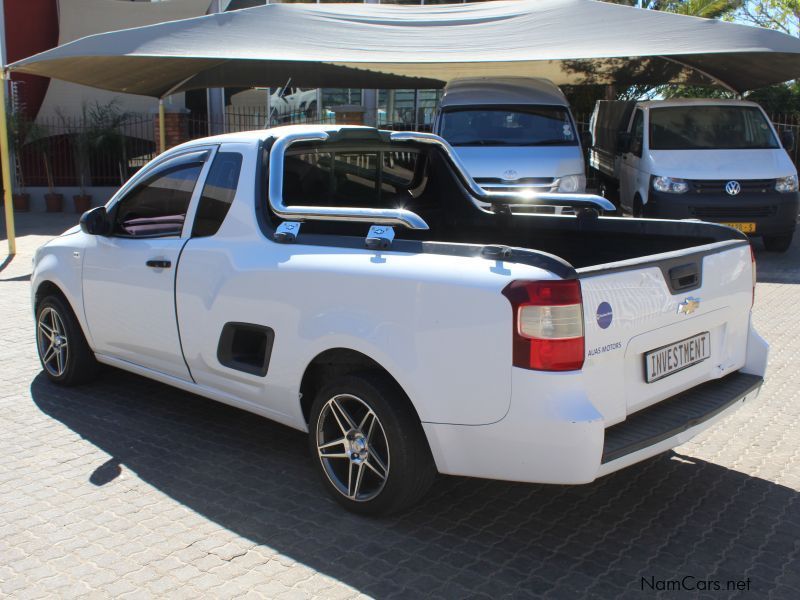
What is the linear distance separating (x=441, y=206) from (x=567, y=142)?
722cm

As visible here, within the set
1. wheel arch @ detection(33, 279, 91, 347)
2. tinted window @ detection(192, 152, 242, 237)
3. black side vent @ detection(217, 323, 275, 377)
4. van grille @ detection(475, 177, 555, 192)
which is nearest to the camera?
black side vent @ detection(217, 323, 275, 377)

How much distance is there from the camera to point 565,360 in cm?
329

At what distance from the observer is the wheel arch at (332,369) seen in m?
3.84

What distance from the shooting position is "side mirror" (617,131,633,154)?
41.8 feet

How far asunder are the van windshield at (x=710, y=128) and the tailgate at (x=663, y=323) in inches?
329

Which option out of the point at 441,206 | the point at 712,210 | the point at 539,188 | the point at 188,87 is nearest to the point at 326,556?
the point at 441,206

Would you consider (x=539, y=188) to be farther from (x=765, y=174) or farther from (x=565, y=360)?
(x=565, y=360)

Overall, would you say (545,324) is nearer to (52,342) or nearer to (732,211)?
(52,342)

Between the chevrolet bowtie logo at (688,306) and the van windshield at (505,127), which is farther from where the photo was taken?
the van windshield at (505,127)

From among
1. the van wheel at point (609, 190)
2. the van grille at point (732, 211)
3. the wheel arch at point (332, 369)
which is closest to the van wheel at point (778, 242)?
the van grille at point (732, 211)

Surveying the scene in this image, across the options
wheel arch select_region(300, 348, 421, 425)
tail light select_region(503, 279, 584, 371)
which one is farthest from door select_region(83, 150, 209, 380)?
tail light select_region(503, 279, 584, 371)

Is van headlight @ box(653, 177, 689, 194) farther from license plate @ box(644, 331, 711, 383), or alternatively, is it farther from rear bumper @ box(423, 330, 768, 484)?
rear bumper @ box(423, 330, 768, 484)

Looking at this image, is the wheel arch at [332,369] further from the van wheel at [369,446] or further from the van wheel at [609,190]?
the van wheel at [609,190]

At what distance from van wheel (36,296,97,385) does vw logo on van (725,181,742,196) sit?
863cm
